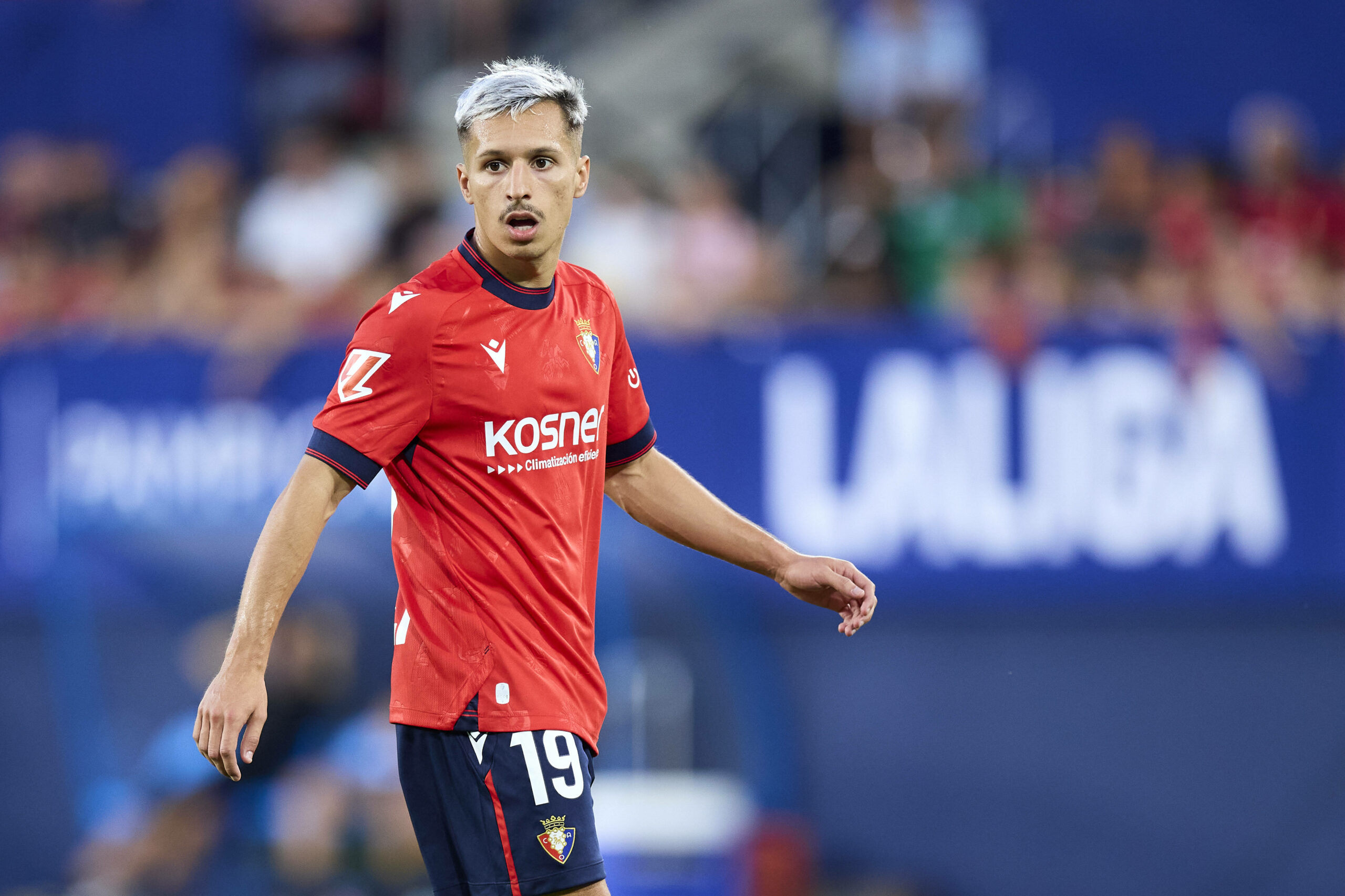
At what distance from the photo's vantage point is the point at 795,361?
820 centimetres

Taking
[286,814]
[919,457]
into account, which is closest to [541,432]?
[919,457]

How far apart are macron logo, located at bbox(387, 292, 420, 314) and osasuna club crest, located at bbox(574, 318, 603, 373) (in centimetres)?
39

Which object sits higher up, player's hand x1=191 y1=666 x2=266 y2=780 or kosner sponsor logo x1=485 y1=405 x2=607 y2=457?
kosner sponsor logo x1=485 y1=405 x2=607 y2=457

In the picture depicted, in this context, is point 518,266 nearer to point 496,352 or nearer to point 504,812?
point 496,352

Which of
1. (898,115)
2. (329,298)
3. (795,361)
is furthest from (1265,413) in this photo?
(329,298)

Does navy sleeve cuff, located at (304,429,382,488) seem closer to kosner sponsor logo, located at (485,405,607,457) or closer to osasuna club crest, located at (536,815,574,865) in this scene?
kosner sponsor logo, located at (485,405,607,457)

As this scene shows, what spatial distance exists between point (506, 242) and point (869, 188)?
6102 mm

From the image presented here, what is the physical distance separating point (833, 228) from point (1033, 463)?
6.58ft

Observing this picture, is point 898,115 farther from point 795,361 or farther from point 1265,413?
point 1265,413

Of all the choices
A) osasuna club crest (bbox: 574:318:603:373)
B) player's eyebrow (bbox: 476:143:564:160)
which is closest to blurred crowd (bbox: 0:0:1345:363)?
osasuna club crest (bbox: 574:318:603:373)

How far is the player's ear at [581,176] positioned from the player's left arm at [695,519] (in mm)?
644

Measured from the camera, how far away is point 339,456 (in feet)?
10.1

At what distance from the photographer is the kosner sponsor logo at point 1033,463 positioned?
7902mm

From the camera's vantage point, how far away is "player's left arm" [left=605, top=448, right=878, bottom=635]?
143 inches
